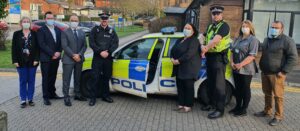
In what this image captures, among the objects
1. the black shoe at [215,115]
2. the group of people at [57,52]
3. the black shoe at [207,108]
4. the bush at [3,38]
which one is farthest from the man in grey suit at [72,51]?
the bush at [3,38]

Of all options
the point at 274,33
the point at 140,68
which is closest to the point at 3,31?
the point at 140,68

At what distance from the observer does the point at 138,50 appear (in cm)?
701

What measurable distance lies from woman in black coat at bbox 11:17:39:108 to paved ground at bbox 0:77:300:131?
600mm

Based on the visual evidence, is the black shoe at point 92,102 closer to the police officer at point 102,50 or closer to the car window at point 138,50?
the police officer at point 102,50

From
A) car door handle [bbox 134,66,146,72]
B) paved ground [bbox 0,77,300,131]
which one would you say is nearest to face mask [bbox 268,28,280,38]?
paved ground [bbox 0,77,300,131]

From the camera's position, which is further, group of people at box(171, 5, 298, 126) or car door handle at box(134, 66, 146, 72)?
car door handle at box(134, 66, 146, 72)

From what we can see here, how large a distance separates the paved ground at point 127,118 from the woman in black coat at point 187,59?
57 cm

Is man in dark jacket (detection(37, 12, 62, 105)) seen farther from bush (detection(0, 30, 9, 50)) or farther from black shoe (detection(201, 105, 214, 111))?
bush (detection(0, 30, 9, 50))

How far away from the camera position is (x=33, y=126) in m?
5.50

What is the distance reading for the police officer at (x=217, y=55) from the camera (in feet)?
18.8

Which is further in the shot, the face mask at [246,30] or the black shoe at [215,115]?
the black shoe at [215,115]

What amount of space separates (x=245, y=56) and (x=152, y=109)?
6.85 ft

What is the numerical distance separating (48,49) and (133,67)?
1.73 m

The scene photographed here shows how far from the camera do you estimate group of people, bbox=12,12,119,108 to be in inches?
251
